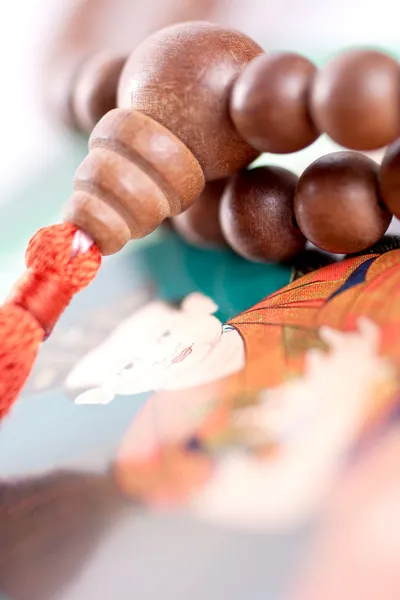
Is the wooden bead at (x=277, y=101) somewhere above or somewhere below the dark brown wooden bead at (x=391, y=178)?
above

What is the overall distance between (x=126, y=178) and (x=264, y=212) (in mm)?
129

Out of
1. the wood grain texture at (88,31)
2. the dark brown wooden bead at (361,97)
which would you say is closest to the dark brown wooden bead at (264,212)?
the dark brown wooden bead at (361,97)

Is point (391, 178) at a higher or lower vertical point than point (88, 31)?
lower

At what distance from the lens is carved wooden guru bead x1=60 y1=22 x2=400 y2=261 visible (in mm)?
391

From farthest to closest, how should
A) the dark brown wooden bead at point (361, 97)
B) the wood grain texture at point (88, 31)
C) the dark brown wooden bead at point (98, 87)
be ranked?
the wood grain texture at point (88, 31)
the dark brown wooden bead at point (98, 87)
the dark brown wooden bead at point (361, 97)

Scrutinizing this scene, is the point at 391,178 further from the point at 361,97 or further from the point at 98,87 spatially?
the point at 98,87

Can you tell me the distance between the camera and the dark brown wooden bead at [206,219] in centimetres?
57

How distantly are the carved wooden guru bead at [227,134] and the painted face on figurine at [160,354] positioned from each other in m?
0.08

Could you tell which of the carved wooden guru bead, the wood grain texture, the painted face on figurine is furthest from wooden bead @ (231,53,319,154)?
the wood grain texture

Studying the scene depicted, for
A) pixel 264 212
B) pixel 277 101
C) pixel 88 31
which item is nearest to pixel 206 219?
pixel 264 212

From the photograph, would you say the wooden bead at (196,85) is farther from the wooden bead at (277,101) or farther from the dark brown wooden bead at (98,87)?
the dark brown wooden bead at (98,87)

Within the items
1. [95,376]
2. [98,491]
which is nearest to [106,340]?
[95,376]

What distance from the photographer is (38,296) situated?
1.40 ft

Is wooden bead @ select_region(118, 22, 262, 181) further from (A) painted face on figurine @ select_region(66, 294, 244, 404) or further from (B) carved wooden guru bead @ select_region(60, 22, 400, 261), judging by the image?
(A) painted face on figurine @ select_region(66, 294, 244, 404)
